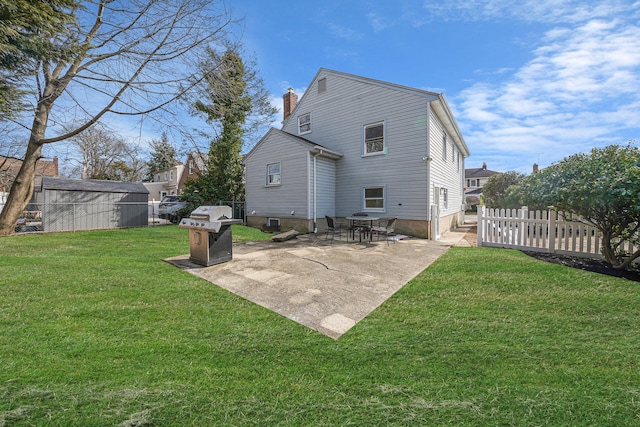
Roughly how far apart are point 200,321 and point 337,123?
1251 cm

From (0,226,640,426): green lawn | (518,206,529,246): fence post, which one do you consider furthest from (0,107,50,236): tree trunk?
(518,206,529,246): fence post

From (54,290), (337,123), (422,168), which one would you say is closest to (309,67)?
(337,123)

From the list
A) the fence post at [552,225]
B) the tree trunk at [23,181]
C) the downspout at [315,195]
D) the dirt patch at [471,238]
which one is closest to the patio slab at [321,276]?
the dirt patch at [471,238]

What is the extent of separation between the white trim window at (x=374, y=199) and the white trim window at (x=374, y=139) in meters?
1.75

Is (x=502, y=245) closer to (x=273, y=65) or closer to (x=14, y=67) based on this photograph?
(x=273, y=65)

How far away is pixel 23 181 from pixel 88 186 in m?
2.80

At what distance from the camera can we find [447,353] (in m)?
2.76

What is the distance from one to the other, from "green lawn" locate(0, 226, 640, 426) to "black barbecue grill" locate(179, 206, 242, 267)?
159cm

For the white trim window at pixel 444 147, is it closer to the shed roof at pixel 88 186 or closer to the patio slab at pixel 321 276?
the patio slab at pixel 321 276

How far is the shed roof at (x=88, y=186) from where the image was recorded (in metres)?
13.2

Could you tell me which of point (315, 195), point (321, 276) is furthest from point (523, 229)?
point (315, 195)

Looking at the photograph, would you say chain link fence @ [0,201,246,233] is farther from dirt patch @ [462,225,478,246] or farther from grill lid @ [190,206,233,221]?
dirt patch @ [462,225,478,246]

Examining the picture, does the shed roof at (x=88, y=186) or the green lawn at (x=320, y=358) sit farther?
the shed roof at (x=88, y=186)

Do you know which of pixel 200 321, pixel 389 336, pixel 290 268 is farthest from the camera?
pixel 290 268
